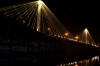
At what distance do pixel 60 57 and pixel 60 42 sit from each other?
1.97 m

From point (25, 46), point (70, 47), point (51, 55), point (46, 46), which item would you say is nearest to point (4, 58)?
point (25, 46)

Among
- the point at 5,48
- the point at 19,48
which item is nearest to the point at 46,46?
the point at 19,48

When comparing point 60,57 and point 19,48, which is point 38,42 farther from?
point 60,57

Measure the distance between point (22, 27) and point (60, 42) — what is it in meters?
10.4

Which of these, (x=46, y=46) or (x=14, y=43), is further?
(x=46, y=46)

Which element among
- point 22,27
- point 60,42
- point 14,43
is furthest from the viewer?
point 60,42

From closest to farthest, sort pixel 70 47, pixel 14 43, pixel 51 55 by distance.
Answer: pixel 14 43 < pixel 51 55 < pixel 70 47

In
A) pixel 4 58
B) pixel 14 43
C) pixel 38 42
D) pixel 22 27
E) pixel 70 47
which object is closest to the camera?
pixel 4 58

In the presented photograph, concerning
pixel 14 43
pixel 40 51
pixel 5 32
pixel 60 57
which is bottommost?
pixel 60 57

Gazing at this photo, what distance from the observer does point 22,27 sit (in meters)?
12.1

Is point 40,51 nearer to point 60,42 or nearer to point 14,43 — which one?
point 14,43

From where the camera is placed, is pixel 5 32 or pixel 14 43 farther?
pixel 14 43

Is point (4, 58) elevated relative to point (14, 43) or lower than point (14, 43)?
lower

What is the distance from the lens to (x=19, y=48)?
37.2 feet
